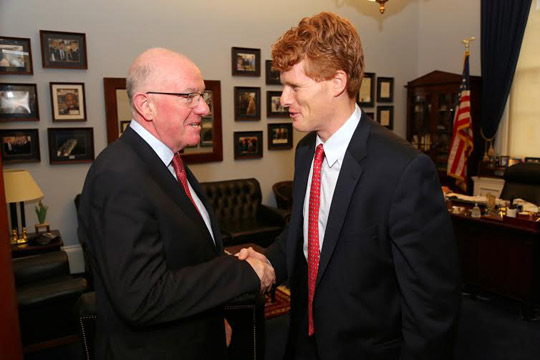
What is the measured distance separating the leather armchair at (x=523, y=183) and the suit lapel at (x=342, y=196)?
13.5ft

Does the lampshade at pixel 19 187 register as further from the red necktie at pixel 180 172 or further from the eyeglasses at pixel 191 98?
the eyeglasses at pixel 191 98

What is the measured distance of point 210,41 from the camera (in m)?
6.41

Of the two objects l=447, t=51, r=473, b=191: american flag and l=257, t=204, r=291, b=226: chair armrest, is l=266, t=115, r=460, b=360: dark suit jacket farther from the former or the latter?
l=447, t=51, r=473, b=191: american flag

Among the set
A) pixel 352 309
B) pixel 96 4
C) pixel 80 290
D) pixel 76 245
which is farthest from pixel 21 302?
pixel 96 4

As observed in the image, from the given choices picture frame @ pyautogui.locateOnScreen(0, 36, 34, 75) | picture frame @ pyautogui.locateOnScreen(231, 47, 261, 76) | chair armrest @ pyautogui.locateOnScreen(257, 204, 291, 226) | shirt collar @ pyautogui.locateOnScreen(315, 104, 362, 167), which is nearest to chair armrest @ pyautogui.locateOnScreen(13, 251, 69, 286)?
picture frame @ pyautogui.locateOnScreen(0, 36, 34, 75)

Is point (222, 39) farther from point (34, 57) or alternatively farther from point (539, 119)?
point (539, 119)

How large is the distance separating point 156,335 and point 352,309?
2.36 ft

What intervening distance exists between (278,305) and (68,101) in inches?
143

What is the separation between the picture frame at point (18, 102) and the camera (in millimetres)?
5160

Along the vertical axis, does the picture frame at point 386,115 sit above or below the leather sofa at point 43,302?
above

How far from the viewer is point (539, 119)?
6602 millimetres

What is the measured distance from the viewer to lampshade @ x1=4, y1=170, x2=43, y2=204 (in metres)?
4.34

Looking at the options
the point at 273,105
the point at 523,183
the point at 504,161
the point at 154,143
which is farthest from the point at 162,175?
the point at 504,161

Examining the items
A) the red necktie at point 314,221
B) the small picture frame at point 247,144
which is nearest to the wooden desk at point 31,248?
the small picture frame at point 247,144
